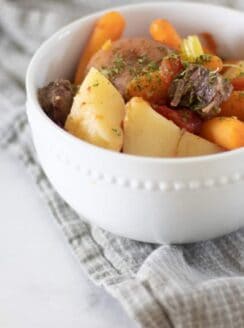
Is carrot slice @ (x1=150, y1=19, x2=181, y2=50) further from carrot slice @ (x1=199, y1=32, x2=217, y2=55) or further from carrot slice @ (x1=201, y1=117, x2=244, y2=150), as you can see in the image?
carrot slice @ (x1=201, y1=117, x2=244, y2=150)

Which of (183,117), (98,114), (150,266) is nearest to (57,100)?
(98,114)

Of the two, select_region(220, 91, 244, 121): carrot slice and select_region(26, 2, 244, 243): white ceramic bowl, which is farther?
select_region(220, 91, 244, 121): carrot slice

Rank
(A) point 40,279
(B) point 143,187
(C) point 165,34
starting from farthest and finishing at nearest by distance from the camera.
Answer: (C) point 165,34, (A) point 40,279, (B) point 143,187

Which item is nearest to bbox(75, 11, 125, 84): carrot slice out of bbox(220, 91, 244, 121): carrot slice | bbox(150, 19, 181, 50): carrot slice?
bbox(150, 19, 181, 50): carrot slice

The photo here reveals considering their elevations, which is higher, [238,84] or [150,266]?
[238,84]

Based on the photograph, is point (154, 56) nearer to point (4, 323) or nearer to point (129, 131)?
point (129, 131)

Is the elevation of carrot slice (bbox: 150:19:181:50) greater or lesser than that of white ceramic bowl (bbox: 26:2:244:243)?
greater

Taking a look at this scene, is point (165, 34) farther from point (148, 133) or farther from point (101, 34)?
point (148, 133)
